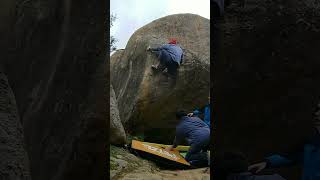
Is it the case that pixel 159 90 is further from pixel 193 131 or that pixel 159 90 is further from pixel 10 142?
pixel 10 142

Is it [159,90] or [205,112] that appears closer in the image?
[205,112]

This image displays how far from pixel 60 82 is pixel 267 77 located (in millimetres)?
1524

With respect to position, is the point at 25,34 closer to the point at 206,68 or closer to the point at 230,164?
the point at 230,164

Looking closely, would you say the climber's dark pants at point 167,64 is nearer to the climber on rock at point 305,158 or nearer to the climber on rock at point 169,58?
the climber on rock at point 169,58

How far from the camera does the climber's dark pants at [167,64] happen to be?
10156 millimetres

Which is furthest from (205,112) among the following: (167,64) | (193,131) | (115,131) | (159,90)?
(115,131)

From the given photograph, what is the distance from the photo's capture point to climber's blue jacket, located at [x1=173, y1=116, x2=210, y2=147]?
743cm

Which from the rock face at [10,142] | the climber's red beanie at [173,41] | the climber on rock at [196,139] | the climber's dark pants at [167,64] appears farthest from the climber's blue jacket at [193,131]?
the rock face at [10,142]

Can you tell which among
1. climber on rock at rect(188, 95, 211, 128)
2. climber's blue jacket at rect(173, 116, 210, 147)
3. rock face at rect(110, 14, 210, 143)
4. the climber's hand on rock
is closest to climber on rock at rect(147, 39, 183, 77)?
rock face at rect(110, 14, 210, 143)

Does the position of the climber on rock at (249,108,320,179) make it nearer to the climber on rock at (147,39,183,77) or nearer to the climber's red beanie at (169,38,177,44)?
the climber on rock at (147,39,183,77)

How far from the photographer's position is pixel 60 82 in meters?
3.73

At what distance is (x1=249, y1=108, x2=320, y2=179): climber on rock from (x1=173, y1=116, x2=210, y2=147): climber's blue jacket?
3.90m

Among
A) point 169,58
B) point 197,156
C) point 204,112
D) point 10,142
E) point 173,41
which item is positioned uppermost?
point 173,41

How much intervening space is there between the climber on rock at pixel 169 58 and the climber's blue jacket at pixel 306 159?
6707 mm
